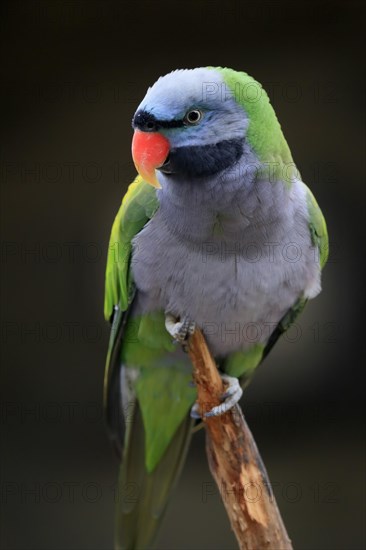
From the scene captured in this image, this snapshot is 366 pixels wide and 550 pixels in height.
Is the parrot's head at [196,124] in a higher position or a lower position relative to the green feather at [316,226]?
higher

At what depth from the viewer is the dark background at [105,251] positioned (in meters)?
2.31

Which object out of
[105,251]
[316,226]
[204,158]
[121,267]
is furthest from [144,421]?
[105,251]

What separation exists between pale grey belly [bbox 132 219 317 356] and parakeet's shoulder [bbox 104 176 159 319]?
27mm

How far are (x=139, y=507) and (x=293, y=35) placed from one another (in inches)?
62.0

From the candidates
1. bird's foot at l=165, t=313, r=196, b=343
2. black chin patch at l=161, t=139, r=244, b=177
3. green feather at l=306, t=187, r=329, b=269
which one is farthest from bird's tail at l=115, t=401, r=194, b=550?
black chin patch at l=161, t=139, r=244, b=177

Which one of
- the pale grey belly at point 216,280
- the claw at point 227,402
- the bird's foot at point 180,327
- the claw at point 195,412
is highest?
the pale grey belly at point 216,280

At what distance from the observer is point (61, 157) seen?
2383 millimetres


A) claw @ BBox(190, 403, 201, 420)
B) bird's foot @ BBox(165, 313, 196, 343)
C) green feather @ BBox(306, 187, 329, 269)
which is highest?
green feather @ BBox(306, 187, 329, 269)

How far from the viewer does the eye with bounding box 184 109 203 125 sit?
1.17m

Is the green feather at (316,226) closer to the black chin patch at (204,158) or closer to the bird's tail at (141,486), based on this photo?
the black chin patch at (204,158)

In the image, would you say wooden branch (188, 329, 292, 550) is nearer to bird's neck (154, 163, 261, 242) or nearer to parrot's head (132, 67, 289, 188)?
bird's neck (154, 163, 261, 242)

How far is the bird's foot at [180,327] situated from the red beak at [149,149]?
354mm

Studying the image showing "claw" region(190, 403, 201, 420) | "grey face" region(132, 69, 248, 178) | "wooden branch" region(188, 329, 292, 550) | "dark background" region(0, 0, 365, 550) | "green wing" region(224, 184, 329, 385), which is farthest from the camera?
"dark background" region(0, 0, 365, 550)

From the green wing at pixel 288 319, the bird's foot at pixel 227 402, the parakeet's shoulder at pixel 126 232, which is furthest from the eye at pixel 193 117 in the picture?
the bird's foot at pixel 227 402
